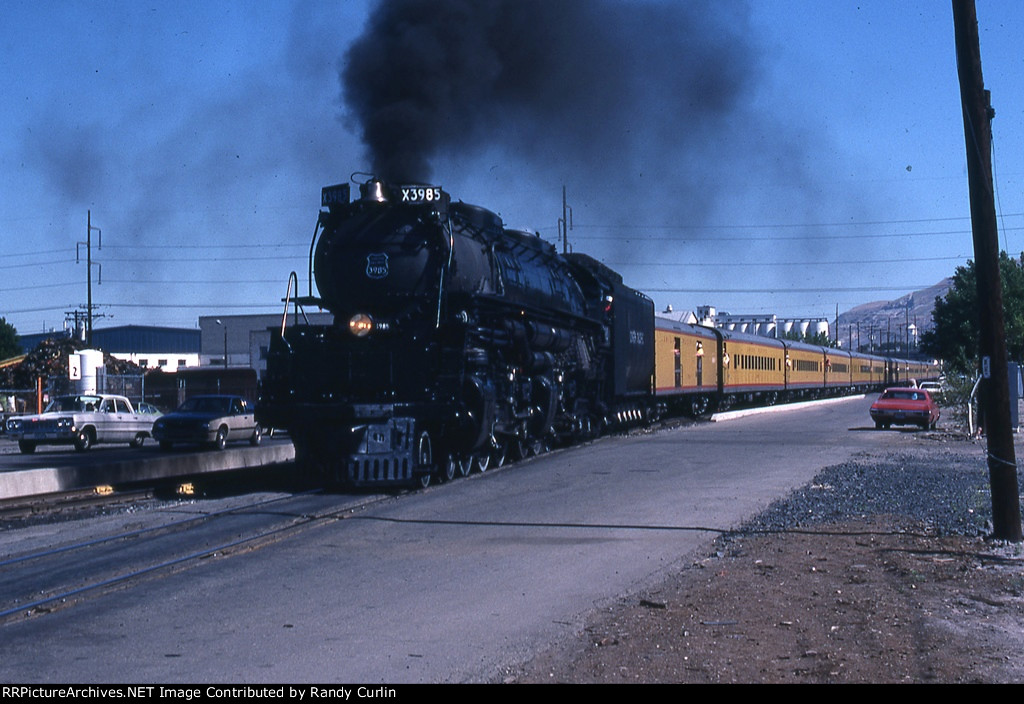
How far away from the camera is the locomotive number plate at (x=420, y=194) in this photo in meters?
14.1

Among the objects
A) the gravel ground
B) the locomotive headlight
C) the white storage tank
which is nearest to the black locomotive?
the locomotive headlight

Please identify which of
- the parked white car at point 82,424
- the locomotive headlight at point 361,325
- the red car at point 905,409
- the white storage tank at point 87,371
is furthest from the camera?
the white storage tank at point 87,371

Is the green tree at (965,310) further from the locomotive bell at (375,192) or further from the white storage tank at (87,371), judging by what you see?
the locomotive bell at (375,192)

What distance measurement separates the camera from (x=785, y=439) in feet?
79.7

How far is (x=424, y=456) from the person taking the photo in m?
14.2

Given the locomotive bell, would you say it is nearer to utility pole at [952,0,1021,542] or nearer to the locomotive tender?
the locomotive tender

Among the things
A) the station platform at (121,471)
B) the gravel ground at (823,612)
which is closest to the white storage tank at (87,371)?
the station platform at (121,471)

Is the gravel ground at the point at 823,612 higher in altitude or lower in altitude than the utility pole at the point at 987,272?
lower

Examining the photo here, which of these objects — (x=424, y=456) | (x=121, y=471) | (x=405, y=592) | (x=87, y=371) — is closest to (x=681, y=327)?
(x=87, y=371)

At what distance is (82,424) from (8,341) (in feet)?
193

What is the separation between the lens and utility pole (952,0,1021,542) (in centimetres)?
959

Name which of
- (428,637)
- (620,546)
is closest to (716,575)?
(620,546)

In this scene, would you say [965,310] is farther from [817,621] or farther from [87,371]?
[817,621]

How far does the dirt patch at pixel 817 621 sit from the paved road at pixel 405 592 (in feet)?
1.40
